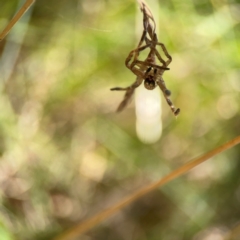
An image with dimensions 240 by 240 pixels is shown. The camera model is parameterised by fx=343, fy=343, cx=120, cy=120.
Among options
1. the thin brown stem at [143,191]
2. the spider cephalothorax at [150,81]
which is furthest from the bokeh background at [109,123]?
the spider cephalothorax at [150,81]

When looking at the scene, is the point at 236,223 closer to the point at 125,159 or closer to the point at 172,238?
the point at 172,238

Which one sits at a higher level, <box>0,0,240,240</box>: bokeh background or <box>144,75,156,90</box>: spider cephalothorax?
<box>144,75,156,90</box>: spider cephalothorax

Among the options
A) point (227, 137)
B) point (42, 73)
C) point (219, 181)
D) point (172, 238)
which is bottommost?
point (172, 238)

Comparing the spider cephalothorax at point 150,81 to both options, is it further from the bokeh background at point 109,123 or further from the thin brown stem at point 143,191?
the bokeh background at point 109,123

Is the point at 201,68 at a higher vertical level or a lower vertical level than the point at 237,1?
lower

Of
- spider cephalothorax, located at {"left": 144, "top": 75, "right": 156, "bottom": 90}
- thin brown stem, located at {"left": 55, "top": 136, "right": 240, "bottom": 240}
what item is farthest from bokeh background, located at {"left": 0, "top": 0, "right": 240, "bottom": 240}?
spider cephalothorax, located at {"left": 144, "top": 75, "right": 156, "bottom": 90}

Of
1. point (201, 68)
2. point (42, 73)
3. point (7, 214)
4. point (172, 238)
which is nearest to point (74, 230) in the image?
point (7, 214)

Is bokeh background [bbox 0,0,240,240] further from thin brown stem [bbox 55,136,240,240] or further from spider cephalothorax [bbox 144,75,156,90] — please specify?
spider cephalothorax [bbox 144,75,156,90]
